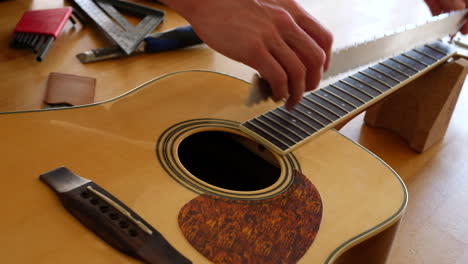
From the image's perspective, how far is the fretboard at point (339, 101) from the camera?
63 centimetres

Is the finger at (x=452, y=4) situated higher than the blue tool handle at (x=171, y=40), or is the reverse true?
the finger at (x=452, y=4)

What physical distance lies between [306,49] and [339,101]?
0.14 m

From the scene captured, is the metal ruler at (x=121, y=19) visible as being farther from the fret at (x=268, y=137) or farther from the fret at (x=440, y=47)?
the fret at (x=440, y=47)

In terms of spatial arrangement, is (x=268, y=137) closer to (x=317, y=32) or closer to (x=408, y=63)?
(x=317, y=32)

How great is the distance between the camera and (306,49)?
59 centimetres

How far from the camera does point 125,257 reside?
0.45 m

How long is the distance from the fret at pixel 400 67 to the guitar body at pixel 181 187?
7.8 inches

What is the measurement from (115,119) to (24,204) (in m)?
0.17

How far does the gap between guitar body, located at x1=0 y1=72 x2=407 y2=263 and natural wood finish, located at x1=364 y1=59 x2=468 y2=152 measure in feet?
0.80

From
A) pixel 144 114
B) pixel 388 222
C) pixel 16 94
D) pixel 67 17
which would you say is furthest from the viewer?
pixel 67 17

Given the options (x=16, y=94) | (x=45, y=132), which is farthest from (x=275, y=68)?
(x=16, y=94)

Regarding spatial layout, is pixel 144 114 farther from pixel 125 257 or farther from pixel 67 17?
pixel 67 17

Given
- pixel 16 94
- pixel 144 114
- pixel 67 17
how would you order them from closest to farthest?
pixel 144 114 < pixel 16 94 < pixel 67 17

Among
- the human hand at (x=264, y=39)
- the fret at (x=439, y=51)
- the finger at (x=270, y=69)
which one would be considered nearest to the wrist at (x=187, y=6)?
the human hand at (x=264, y=39)
